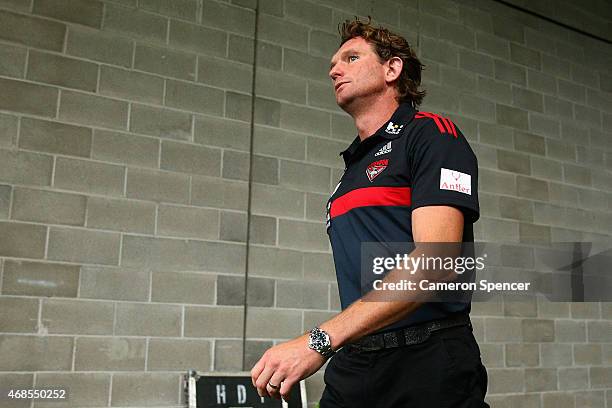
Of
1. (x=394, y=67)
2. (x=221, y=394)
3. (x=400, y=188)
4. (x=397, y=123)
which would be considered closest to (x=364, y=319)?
(x=400, y=188)

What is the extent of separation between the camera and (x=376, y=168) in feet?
4.81

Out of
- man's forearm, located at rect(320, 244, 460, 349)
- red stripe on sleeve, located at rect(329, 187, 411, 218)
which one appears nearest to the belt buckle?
man's forearm, located at rect(320, 244, 460, 349)

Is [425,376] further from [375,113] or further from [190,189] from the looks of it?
[190,189]

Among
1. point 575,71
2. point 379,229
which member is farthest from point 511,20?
point 379,229

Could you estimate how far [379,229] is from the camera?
1408 millimetres

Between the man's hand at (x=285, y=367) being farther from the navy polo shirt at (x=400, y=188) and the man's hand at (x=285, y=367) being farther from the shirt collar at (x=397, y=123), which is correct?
the shirt collar at (x=397, y=123)

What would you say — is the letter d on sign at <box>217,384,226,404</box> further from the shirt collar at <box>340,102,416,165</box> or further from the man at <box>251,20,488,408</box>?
the shirt collar at <box>340,102,416,165</box>

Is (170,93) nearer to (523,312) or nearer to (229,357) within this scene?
(229,357)

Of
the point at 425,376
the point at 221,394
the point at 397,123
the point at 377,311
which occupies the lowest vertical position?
the point at 221,394

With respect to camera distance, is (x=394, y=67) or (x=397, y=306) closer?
(x=397, y=306)

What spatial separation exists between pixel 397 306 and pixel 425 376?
21 cm

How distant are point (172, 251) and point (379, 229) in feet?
6.23

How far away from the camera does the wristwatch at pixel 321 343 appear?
3.84ft

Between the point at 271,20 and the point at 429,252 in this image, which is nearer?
the point at 429,252
